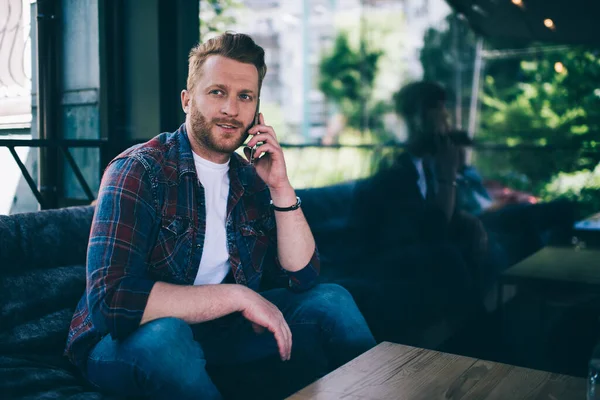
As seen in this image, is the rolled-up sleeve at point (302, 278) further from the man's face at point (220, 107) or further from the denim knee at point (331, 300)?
the man's face at point (220, 107)

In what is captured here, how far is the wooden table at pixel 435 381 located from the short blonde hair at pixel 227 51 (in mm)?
945

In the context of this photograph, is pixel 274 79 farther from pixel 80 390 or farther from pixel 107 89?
pixel 80 390

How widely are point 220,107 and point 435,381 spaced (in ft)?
3.19

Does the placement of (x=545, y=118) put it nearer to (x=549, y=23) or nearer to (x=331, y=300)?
(x=549, y=23)

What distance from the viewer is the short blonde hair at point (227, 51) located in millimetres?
1796

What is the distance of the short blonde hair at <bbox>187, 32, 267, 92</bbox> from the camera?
1.80 metres

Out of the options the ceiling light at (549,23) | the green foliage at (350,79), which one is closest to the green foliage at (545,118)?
the ceiling light at (549,23)

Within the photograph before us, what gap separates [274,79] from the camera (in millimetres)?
3320

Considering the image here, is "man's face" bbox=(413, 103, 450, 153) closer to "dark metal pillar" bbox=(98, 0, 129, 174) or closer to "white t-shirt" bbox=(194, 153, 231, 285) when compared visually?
"dark metal pillar" bbox=(98, 0, 129, 174)

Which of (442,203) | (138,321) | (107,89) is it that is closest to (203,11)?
(107,89)

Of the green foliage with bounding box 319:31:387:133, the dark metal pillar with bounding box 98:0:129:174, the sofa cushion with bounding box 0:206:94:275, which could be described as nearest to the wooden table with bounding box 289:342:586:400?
the sofa cushion with bounding box 0:206:94:275

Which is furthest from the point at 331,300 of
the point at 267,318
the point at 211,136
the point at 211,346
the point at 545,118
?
the point at 545,118

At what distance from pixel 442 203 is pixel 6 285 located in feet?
7.53

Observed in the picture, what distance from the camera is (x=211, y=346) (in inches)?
66.1
